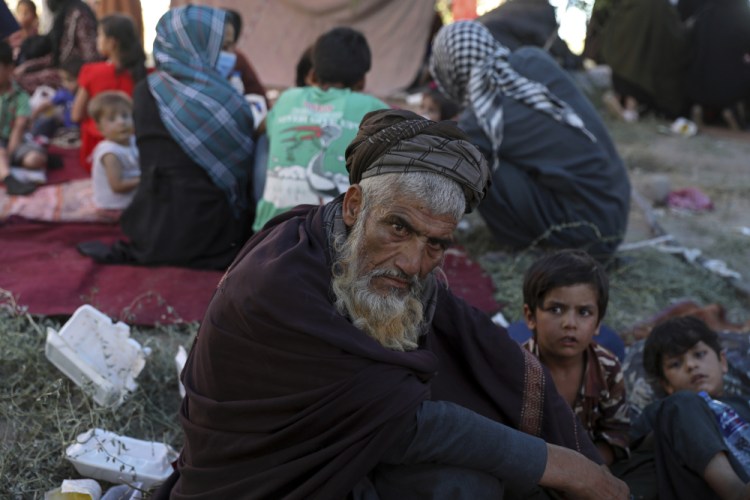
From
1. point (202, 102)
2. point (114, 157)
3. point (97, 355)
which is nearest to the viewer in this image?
point (97, 355)

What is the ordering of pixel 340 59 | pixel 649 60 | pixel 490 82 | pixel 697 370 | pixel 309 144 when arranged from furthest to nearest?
1. pixel 649 60
2. pixel 490 82
3. pixel 340 59
4. pixel 309 144
5. pixel 697 370

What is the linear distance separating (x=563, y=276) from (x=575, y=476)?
3.34ft

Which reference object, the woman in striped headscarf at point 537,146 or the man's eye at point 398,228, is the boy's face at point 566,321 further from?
the woman in striped headscarf at point 537,146

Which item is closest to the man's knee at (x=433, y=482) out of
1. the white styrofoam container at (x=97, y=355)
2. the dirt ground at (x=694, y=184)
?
the white styrofoam container at (x=97, y=355)

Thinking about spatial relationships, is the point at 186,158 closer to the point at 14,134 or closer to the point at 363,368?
the point at 14,134

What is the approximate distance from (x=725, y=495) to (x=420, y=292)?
47.1 inches

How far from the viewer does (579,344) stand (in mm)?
3195

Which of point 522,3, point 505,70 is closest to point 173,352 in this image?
point 505,70

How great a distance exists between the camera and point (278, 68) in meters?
11.6

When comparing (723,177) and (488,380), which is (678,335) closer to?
(488,380)

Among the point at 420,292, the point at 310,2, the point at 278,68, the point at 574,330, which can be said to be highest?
the point at 420,292

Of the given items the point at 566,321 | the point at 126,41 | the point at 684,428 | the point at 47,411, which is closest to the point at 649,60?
the point at 126,41

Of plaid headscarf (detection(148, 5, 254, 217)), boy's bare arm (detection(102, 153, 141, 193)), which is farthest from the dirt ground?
boy's bare arm (detection(102, 153, 141, 193))

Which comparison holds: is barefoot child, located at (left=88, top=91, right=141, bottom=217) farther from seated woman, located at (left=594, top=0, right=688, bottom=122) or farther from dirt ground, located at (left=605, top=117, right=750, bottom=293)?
seated woman, located at (left=594, top=0, right=688, bottom=122)
